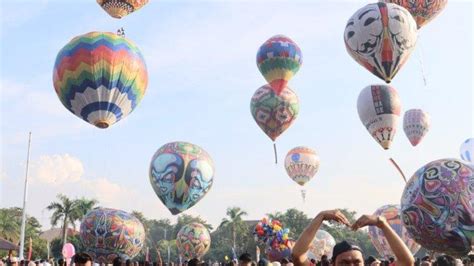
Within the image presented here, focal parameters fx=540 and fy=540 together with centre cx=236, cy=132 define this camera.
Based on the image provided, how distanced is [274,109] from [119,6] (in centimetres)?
1181

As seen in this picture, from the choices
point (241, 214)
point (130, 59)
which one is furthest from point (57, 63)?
point (241, 214)

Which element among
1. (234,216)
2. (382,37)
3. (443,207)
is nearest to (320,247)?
(382,37)

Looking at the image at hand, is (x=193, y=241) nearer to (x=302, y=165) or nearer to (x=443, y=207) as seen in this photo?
(x=302, y=165)

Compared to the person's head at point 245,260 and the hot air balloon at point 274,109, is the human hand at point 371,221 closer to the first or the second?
the person's head at point 245,260

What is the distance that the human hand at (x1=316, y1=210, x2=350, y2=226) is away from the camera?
3714 mm

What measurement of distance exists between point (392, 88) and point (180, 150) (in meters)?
12.0

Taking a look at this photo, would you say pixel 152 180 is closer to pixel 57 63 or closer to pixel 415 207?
pixel 57 63

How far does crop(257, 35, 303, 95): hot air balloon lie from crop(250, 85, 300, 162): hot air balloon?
2.88 ft

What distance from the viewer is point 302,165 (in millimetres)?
38125

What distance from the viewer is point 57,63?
2047cm

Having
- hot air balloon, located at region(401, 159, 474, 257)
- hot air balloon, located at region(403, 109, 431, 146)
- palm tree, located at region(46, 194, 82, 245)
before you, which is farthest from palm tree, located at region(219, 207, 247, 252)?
hot air balloon, located at region(401, 159, 474, 257)

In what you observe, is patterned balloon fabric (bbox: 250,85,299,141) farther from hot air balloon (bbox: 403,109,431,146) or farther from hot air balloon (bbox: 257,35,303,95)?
hot air balloon (bbox: 403,109,431,146)

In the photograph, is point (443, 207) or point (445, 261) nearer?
point (445, 261)

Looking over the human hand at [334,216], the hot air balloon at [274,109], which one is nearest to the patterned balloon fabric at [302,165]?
the hot air balloon at [274,109]
